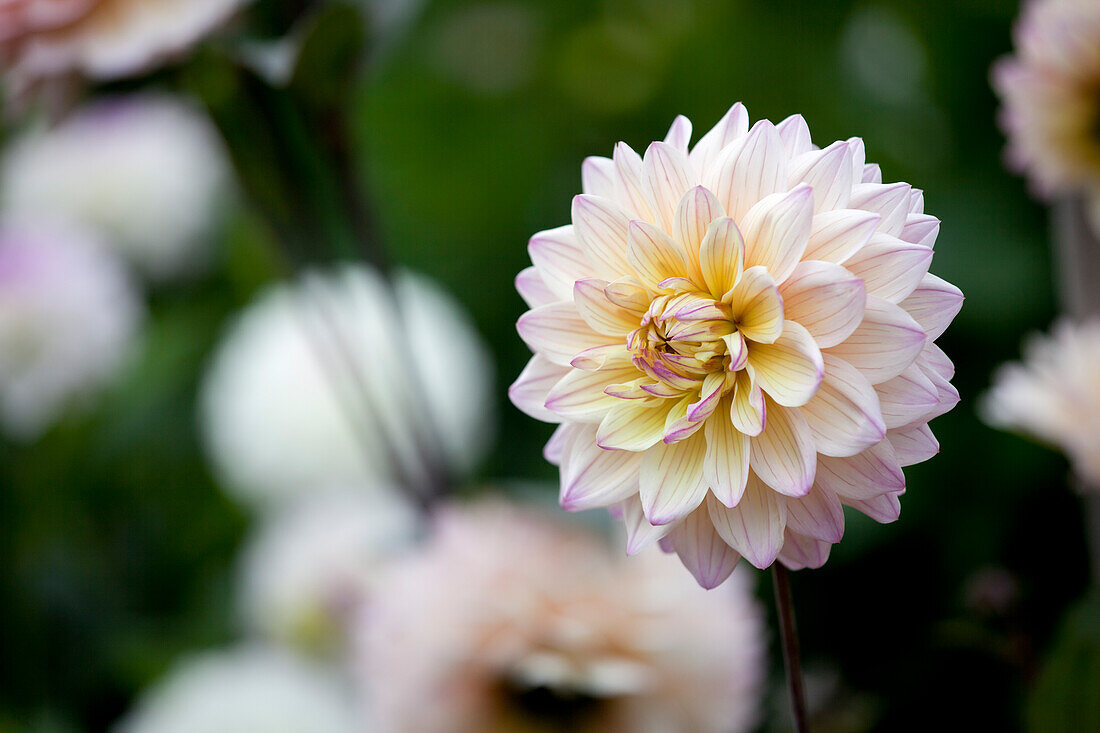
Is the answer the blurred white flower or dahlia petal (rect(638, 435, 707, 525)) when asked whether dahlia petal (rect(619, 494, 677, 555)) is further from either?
the blurred white flower

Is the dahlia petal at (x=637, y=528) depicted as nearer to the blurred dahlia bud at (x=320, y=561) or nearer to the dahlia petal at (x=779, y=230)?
the dahlia petal at (x=779, y=230)

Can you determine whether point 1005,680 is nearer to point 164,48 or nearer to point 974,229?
point 974,229

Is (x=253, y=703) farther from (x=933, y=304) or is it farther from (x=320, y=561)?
(x=933, y=304)

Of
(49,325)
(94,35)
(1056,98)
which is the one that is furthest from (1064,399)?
(49,325)

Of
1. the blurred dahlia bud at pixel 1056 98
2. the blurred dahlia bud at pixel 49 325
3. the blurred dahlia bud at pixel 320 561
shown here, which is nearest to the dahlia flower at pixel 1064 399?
the blurred dahlia bud at pixel 1056 98

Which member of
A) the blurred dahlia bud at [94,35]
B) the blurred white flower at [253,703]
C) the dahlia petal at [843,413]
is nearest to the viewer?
the dahlia petal at [843,413]
